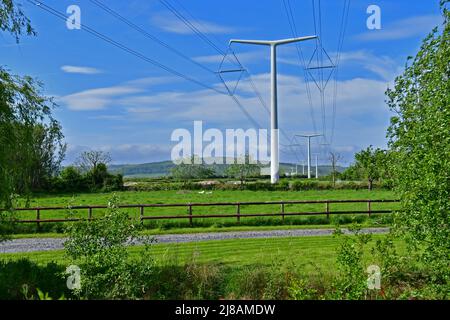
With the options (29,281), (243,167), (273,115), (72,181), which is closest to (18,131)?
(29,281)

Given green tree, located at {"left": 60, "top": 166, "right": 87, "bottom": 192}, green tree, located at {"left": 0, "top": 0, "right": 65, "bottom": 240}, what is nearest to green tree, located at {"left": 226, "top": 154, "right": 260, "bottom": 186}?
green tree, located at {"left": 60, "top": 166, "right": 87, "bottom": 192}

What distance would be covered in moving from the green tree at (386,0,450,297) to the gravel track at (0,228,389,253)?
9.49m

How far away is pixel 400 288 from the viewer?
309 inches

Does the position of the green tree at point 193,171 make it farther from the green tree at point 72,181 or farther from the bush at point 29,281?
the bush at point 29,281

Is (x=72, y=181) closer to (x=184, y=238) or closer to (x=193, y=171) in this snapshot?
(x=193, y=171)

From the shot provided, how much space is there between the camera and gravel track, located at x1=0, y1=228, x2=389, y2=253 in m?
16.1

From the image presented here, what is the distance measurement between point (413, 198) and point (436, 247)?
84cm

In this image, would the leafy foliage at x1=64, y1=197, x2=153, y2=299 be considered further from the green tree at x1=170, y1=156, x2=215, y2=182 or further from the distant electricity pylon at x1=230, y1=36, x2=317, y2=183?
the green tree at x1=170, y1=156, x2=215, y2=182

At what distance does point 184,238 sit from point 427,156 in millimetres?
12215

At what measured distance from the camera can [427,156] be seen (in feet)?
22.5

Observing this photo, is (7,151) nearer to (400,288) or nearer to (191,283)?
(191,283)

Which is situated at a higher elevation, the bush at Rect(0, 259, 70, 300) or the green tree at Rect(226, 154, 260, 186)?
the green tree at Rect(226, 154, 260, 186)

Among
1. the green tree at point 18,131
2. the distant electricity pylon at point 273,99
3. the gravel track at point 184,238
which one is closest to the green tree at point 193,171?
the distant electricity pylon at point 273,99

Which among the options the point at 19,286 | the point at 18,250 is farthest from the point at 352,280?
the point at 18,250
